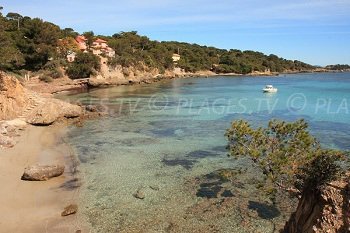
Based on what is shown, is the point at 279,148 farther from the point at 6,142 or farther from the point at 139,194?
the point at 6,142

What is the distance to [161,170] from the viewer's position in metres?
22.8

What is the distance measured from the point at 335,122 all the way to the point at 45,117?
32.2 meters

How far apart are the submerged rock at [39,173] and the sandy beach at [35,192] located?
0.93 feet

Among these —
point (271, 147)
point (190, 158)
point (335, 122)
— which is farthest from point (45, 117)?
point (335, 122)

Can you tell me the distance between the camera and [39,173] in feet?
66.2

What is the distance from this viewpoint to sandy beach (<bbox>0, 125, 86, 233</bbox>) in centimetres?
1543

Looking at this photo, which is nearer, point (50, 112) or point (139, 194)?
point (139, 194)

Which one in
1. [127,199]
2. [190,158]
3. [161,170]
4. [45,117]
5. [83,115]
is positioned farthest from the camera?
[83,115]

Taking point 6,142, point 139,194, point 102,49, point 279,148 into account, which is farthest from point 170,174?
point 102,49

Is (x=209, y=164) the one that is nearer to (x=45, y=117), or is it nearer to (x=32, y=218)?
(x=32, y=218)

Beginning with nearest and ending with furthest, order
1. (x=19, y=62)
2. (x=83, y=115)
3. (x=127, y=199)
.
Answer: (x=127, y=199)
(x=83, y=115)
(x=19, y=62)

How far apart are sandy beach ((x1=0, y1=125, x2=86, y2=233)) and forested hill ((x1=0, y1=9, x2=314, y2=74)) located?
3346 centimetres

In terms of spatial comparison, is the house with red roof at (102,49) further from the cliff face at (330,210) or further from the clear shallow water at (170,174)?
the cliff face at (330,210)

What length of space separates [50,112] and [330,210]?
32.9 meters
